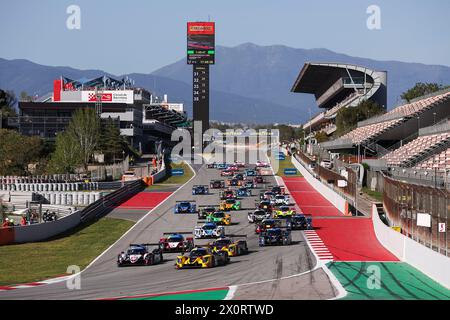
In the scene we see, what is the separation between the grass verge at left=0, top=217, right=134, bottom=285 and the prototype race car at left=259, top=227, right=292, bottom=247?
352 inches

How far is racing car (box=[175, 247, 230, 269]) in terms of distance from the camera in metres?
37.4

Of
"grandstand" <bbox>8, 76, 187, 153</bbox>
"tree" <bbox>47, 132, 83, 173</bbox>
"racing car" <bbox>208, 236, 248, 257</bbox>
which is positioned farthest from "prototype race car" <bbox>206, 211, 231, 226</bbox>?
"grandstand" <bbox>8, 76, 187, 153</bbox>

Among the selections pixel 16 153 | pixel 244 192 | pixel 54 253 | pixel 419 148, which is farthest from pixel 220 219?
pixel 16 153

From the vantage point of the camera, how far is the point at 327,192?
80.7 metres

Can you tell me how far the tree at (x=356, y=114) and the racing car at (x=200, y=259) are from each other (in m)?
106

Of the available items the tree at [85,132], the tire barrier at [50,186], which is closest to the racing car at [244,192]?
the tire barrier at [50,186]

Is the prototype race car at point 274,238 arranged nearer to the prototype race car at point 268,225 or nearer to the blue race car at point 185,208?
the prototype race car at point 268,225

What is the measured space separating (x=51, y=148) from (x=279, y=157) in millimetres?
40172

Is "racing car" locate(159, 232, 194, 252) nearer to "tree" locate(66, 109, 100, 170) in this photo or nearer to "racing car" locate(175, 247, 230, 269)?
"racing car" locate(175, 247, 230, 269)

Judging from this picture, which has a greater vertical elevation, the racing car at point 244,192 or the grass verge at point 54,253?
the racing car at point 244,192

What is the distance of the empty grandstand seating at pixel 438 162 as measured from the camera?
58.4 metres

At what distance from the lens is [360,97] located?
513 ft

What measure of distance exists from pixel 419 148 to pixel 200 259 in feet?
131

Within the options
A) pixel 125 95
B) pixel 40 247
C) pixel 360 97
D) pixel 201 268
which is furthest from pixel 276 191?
pixel 125 95
